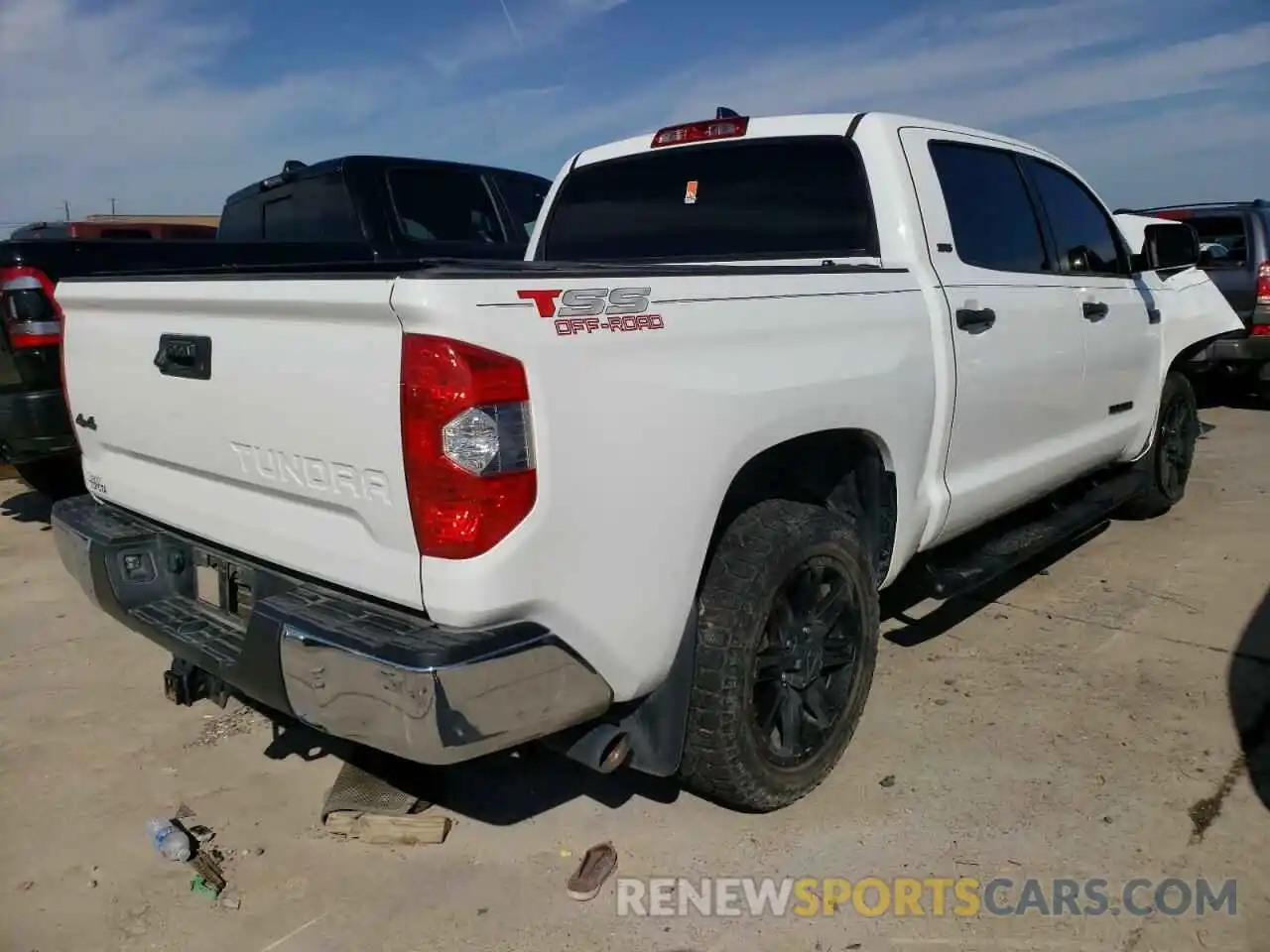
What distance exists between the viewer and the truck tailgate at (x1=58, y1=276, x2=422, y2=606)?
2.14m

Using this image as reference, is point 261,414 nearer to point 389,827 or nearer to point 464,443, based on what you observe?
point 464,443

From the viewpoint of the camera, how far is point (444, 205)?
6699 millimetres

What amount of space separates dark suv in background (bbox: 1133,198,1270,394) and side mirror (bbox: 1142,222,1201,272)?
14.4 ft

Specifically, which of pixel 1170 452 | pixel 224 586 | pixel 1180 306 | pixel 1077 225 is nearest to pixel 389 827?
pixel 224 586

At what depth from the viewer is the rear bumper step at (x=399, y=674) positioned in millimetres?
2027

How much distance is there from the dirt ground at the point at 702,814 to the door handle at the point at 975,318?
1.31 metres

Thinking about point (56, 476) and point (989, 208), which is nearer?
point (989, 208)

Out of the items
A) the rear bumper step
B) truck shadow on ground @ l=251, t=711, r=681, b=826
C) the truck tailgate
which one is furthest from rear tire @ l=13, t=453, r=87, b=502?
the rear bumper step

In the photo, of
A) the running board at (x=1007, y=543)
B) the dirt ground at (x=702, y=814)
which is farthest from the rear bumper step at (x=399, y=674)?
the running board at (x=1007, y=543)

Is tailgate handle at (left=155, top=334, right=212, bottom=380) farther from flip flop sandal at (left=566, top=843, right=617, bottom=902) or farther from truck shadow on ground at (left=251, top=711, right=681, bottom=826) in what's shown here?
flip flop sandal at (left=566, top=843, right=617, bottom=902)

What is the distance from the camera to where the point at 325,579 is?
237 cm

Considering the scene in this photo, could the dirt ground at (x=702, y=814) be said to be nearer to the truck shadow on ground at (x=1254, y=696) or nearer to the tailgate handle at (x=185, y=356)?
the truck shadow on ground at (x=1254, y=696)

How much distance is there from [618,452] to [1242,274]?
8815mm

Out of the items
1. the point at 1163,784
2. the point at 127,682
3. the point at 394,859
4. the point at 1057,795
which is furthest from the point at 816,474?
the point at 127,682
